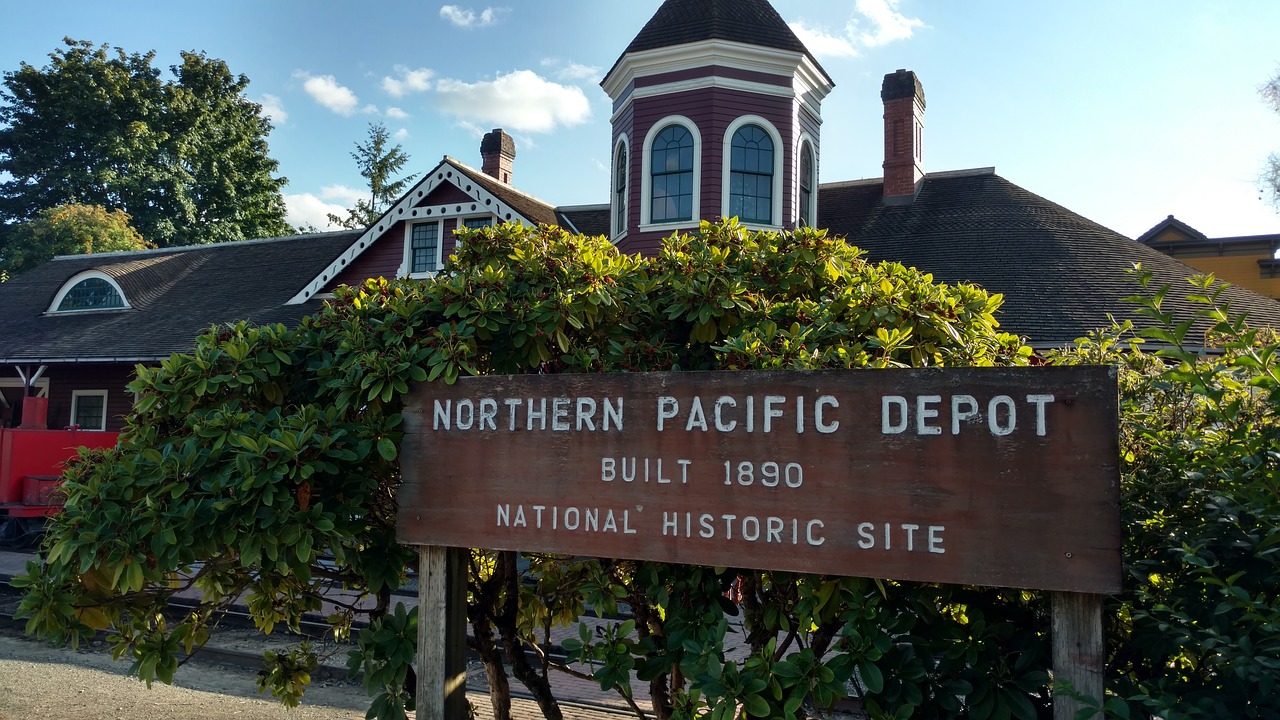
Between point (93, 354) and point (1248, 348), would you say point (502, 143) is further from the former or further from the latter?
point (1248, 348)

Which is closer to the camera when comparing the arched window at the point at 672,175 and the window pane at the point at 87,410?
the arched window at the point at 672,175

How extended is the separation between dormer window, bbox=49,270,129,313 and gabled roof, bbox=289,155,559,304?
725 centimetres

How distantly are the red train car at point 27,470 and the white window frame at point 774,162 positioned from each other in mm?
12004

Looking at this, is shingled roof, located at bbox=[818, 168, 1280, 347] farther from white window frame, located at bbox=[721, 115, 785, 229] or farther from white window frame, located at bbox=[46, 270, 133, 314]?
white window frame, located at bbox=[46, 270, 133, 314]

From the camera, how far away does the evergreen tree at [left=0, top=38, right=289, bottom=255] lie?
39688 millimetres

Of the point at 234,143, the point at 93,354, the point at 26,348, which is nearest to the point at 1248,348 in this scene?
the point at 93,354

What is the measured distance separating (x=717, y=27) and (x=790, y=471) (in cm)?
1356

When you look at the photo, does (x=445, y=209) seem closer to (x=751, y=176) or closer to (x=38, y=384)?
(x=751, y=176)

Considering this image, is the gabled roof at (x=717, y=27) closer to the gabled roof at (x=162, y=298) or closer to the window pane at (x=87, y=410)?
the gabled roof at (x=162, y=298)

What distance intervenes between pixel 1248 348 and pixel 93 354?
22.3m

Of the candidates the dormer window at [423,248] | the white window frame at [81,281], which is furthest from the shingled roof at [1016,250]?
the white window frame at [81,281]

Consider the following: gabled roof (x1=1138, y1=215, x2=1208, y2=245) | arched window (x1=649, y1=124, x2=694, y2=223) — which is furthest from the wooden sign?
gabled roof (x1=1138, y1=215, x2=1208, y2=245)

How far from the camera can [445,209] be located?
18.1 m

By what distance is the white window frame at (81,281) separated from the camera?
75.9 ft
